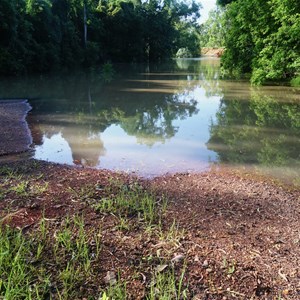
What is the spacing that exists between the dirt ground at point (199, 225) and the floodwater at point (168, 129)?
109 centimetres

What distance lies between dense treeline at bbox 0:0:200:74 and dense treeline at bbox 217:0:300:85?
13.7 m

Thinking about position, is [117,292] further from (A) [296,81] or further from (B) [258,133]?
(A) [296,81]

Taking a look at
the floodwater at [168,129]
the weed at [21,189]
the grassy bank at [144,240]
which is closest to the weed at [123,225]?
the grassy bank at [144,240]

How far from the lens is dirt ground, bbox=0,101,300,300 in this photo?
2.74 metres

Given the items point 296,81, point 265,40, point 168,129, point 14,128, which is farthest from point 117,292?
point 296,81

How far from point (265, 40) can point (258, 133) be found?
31.4ft

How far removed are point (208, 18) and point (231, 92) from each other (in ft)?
270

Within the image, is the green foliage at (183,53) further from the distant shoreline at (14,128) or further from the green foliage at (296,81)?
the distant shoreline at (14,128)

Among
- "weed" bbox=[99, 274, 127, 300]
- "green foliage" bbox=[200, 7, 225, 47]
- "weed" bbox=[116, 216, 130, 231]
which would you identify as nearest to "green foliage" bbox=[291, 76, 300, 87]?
"weed" bbox=[116, 216, 130, 231]

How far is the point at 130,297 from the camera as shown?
98.5 inches

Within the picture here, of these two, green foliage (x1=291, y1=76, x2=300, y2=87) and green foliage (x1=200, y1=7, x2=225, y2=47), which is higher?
green foliage (x1=200, y1=7, x2=225, y2=47)

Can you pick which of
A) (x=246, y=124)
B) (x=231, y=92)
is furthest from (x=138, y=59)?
(x=246, y=124)

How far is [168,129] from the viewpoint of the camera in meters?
9.44

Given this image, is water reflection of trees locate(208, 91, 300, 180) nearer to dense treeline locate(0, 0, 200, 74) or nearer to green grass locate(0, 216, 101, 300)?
green grass locate(0, 216, 101, 300)
